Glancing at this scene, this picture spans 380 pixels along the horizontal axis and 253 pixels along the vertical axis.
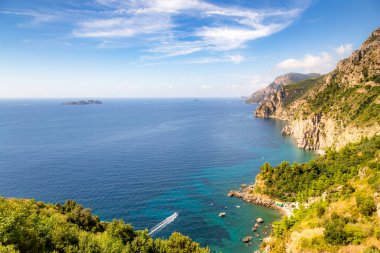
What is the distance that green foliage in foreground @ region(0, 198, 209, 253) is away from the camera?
26812 mm

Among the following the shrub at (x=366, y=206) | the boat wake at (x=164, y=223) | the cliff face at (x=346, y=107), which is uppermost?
the cliff face at (x=346, y=107)

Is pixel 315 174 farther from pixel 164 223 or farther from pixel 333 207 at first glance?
pixel 164 223

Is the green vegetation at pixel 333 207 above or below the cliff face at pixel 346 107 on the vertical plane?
below

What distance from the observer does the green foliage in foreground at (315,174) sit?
73.8 m

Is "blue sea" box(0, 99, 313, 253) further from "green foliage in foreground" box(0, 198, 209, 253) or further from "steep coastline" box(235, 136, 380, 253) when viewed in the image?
"green foliage in foreground" box(0, 198, 209, 253)

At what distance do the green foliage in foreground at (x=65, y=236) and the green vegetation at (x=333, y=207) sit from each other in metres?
18.6

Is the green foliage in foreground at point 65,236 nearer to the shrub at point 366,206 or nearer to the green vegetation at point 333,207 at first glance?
the green vegetation at point 333,207

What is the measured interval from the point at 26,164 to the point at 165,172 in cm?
6112

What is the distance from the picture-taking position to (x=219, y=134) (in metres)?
183

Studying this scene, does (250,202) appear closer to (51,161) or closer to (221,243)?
(221,243)

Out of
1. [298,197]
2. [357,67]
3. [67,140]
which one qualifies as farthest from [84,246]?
[357,67]

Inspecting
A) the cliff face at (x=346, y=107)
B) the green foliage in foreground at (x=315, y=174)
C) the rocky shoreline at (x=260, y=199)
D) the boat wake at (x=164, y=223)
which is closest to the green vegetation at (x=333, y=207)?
the green foliage in foreground at (x=315, y=174)

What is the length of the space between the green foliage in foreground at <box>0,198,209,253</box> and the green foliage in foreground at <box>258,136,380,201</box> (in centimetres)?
4633

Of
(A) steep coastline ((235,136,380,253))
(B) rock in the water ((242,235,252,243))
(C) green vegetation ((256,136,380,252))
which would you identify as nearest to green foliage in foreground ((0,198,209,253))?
(C) green vegetation ((256,136,380,252))
